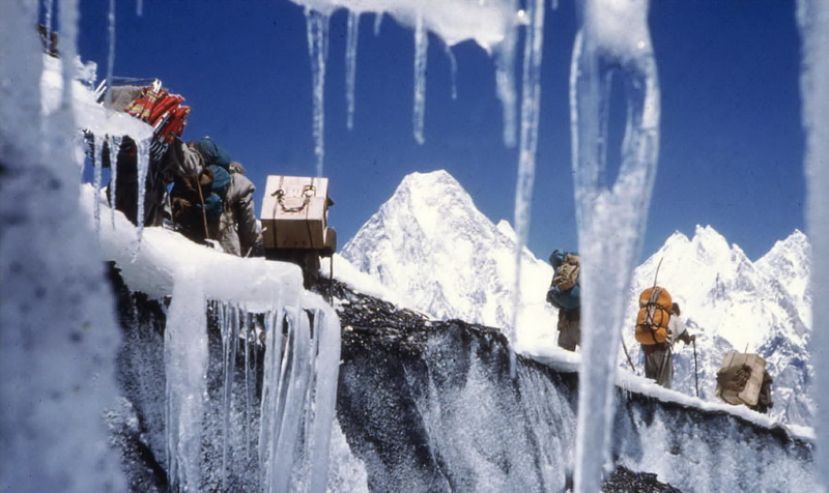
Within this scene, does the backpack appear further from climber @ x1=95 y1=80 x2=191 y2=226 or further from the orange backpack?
climber @ x1=95 y1=80 x2=191 y2=226

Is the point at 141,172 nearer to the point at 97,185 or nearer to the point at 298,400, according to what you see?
the point at 97,185

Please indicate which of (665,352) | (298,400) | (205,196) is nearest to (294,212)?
(205,196)

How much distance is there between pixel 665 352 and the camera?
365 inches

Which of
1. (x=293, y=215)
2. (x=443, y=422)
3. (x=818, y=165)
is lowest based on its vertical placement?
(x=443, y=422)

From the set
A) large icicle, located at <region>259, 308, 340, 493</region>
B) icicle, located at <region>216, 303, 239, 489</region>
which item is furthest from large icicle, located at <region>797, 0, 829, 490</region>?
icicle, located at <region>216, 303, 239, 489</region>

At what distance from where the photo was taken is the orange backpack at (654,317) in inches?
352

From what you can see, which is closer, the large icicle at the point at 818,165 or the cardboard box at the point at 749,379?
the large icicle at the point at 818,165

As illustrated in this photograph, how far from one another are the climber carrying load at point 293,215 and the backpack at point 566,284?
2842 millimetres

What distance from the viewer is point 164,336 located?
4.71 m

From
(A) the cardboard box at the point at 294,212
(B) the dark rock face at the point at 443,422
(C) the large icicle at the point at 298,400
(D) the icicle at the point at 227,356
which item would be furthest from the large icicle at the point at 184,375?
(A) the cardboard box at the point at 294,212

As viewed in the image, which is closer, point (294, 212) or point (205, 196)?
point (205, 196)

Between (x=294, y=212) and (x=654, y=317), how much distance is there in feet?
16.2

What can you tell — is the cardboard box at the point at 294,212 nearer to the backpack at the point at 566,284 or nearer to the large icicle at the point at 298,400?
the large icicle at the point at 298,400

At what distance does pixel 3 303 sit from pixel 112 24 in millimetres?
1851
